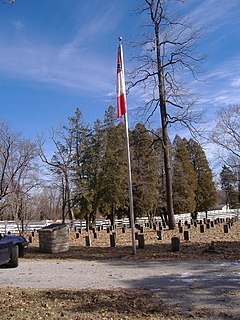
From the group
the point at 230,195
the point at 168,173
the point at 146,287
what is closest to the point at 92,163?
the point at 168,173

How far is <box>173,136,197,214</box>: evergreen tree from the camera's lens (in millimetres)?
36344

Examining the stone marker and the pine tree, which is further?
the pine tree

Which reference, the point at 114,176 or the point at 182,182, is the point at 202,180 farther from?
the point at 114,176

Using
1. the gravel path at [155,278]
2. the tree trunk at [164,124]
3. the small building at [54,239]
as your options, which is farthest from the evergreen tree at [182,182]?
the gravel path at [155,278]

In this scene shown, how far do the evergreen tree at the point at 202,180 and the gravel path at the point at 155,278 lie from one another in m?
36.9

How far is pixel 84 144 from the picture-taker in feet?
104

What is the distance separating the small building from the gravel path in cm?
256

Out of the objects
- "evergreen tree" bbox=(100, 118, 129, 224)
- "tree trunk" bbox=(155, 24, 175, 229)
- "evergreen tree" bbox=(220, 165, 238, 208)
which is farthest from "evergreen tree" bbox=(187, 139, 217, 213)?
"tree trunk" bbox=(155, 24, 175, 229)

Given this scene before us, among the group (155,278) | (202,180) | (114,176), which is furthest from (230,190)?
(155,278)

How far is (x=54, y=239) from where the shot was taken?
40.4 ft

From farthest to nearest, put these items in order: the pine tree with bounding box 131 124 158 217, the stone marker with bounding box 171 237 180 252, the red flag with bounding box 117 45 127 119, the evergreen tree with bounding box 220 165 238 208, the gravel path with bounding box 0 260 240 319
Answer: the evergreen tree with bounding box 220 165 238 208, the pine tree with bounding box 131 124 158 217, the red flag with bounding box 117 45 127 119, the stone marker with bounding box 171 237 180 252, the gravel path with bounding box 0 260 240 319

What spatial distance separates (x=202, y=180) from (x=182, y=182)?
32.6 ft

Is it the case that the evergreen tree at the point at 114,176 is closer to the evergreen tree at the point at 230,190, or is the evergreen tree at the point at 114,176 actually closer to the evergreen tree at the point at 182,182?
the evergreen tree at the point at 182,182

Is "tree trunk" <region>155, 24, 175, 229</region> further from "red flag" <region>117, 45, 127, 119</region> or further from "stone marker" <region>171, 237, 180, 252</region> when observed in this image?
"red flag" <region>117, 45, 127, 119</region>
